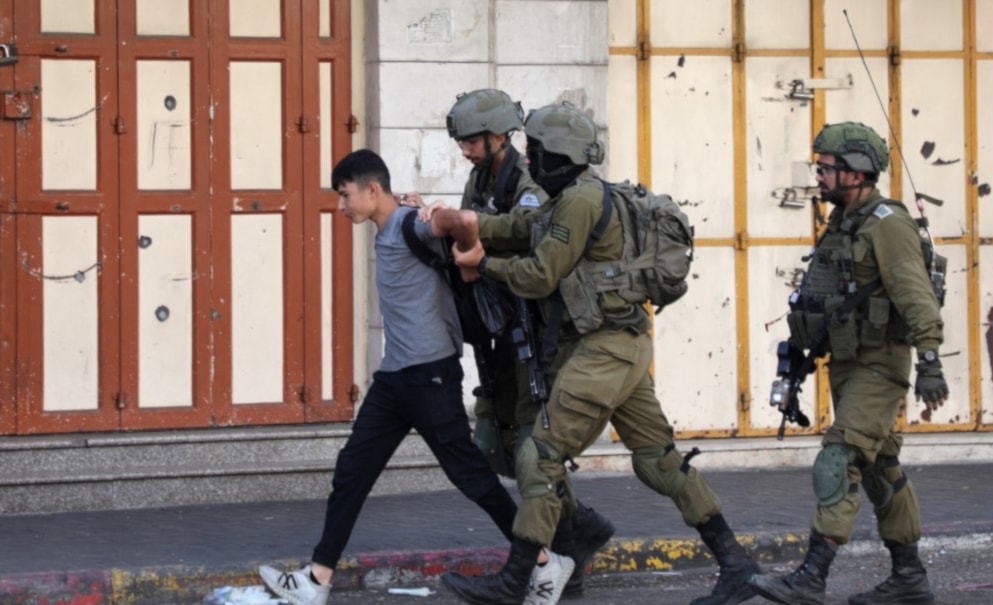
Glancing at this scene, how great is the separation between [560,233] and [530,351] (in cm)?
52

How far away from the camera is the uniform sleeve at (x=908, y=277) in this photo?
665cm

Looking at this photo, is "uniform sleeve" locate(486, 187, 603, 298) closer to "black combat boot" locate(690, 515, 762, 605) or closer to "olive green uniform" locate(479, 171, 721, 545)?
"olive green uniform" locate(479, 171, 721, 545)

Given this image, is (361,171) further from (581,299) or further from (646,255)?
(646,255)

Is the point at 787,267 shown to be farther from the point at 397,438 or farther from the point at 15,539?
the point at 15,539

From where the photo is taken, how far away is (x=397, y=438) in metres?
7.02

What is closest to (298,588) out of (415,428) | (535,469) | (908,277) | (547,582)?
(415,428)

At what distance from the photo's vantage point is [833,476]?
22.2 ft

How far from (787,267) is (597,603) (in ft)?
11.8

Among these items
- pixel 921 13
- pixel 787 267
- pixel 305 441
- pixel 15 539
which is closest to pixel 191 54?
pixel 305 441

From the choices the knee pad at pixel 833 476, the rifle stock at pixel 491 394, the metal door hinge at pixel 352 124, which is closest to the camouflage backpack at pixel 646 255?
the rifle stock at pixel 491 394

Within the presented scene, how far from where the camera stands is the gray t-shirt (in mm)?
6863

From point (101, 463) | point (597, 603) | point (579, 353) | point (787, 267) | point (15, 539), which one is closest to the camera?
point (579, 353)

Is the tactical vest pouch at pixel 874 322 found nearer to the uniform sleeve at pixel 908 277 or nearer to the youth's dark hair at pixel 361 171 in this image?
the uniform sleeve at pixel 908 277

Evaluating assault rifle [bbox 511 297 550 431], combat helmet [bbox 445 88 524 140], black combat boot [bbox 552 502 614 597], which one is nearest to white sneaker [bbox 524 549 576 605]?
black combat boot [bbox 552 502 614 597]
